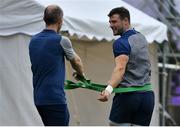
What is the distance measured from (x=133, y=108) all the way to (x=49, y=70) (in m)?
0.87

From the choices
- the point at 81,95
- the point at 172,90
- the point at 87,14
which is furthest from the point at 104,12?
the point at 172,90

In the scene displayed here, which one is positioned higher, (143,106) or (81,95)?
(143,106)

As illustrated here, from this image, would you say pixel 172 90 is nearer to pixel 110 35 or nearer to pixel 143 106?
pixel 110 35

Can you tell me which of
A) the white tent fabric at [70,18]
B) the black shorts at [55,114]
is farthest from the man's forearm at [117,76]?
the white tent fabric at [70,18]

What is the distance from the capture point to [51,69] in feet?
18.5

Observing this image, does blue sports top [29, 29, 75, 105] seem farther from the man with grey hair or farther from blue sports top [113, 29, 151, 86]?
blue sports top [113, 29, 151, 86]

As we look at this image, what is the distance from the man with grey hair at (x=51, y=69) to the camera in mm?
5613

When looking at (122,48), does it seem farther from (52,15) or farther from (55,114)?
(55,114)

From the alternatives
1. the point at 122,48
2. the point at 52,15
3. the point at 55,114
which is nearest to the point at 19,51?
the point at 52,15

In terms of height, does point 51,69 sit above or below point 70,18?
below

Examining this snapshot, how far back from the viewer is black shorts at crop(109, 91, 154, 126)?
563 cm

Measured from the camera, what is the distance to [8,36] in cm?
774

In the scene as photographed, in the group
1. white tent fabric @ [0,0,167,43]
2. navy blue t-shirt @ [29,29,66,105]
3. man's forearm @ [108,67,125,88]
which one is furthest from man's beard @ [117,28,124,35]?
white tent fabric @ [0,0,167,43]

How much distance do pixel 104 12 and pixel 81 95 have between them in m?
1.35
